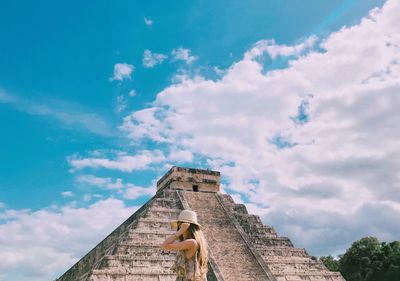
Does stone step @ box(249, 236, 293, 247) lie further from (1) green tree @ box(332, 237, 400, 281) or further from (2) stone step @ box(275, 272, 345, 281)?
(1) green tree @ box(332, 237, 400, 281)

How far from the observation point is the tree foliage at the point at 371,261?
32.3m

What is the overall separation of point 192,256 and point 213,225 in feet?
45.8

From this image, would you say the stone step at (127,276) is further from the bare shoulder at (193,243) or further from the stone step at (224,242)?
the bare shoulder at (193,243)

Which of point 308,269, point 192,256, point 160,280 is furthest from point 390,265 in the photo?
point 192,256

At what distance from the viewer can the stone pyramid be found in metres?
14.8

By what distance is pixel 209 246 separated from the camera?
17031mm

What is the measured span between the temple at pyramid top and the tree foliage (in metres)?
17.0

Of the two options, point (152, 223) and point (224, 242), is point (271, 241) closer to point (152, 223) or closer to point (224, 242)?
point (224, 242)

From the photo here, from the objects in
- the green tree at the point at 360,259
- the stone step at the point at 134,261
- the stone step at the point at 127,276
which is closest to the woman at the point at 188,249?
the stone step at the point at 127,276

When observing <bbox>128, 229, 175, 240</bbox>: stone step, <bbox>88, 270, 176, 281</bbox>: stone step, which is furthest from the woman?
<bbox>128, 229, 175, 240</bbox>: stone step

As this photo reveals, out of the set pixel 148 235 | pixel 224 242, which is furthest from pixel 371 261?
pixel 148 235

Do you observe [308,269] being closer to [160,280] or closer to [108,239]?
[160,280]

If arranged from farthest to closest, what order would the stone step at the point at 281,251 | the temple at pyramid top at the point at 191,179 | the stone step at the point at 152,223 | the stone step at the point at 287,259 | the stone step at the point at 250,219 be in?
the temple at pyramid top at the point at 191,179 < the stone step at the point at 250,219 < the stone step at the point at 281,251 < the stone step at the point at 287,259 < the stone step at the point at 152,223

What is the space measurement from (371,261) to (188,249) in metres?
31.7
